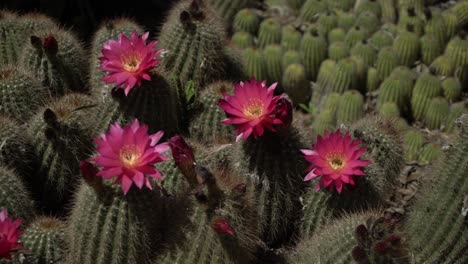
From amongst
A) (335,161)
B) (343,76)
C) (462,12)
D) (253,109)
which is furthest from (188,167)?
(462,12)

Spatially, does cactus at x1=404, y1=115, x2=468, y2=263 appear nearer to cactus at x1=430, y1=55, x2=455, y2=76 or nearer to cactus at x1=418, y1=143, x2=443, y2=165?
cactus at x1=418, y1=143, x2=443, y2=165

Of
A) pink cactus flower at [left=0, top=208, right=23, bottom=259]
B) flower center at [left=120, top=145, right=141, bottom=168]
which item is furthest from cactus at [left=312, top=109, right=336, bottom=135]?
pink cactus flower at [left=0, top=208, right=23, bottom=259]

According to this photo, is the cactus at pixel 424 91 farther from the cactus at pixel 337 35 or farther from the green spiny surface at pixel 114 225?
the green spiny surface at pixel 114 225

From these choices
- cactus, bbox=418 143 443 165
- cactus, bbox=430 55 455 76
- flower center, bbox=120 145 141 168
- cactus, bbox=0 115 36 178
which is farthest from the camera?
cactus, bbox=430 55 455 76

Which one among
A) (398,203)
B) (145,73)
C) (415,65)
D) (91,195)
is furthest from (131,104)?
(415,65)

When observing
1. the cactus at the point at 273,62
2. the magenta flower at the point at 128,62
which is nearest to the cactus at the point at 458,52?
the cactus at the point at 273,62

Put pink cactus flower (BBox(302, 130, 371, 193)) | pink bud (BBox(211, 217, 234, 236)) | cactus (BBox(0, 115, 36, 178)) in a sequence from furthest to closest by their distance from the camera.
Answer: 1. cactus (BBox(0, 115, 36, 178))
2. pink cactus flower (BBox(302, 130, 371, 193))
3. pink bud (BBox(211, 217, 234, 236))

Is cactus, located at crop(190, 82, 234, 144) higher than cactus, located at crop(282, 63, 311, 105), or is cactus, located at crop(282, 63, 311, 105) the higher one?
cactus, located at crop(190, 82, 234, 144)

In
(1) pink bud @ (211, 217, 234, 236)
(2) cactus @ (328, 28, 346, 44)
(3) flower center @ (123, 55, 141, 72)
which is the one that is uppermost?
(3) flower center @ (123, 55, 141, 72)

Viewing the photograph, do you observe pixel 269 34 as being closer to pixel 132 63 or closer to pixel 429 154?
pixel 429 154
